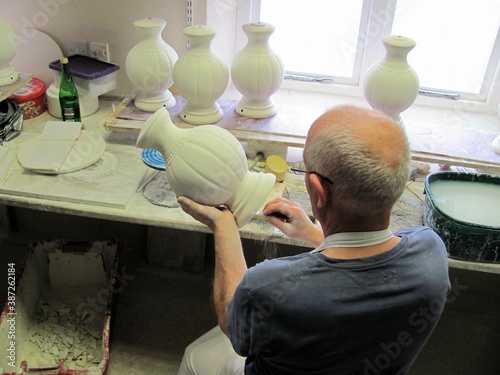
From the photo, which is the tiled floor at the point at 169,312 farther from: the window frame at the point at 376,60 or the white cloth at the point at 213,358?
the window frame at the point at 376,60

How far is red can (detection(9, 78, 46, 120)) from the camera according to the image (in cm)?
218

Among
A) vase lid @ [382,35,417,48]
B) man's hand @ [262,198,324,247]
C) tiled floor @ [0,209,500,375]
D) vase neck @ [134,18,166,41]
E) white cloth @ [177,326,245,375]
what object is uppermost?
vase lid @ [382,35,417,48]

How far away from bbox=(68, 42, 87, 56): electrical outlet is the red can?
218 mm

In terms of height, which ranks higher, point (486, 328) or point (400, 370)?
point (400, 370)

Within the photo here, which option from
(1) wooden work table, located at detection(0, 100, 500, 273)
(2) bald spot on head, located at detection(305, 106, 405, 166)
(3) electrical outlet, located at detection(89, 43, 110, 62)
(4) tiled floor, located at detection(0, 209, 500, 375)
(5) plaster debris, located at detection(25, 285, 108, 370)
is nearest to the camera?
(2) bald spot on head, located at detection(305, 106, 405, 166)

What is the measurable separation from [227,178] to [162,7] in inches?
49.7

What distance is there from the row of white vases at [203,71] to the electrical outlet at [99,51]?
0.38m

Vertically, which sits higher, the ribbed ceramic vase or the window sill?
the ribbed ceramic vase

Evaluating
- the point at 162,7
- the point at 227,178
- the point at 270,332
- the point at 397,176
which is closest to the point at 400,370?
the point at 270,332

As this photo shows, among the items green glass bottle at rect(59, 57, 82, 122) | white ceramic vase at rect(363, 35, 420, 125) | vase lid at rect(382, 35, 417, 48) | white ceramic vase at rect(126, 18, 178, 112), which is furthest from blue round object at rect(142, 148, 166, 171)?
vase lid at rect(382, 35, 417, 48)

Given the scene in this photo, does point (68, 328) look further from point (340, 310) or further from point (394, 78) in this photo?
point (394, 78)

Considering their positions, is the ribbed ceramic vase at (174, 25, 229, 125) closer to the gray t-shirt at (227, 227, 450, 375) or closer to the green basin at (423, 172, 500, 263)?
the green basin at (423, 172, 500, 263)

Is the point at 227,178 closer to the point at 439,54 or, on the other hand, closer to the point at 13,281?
the point at 13,281

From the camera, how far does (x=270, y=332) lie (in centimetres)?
104
